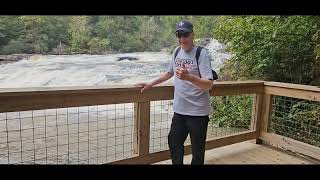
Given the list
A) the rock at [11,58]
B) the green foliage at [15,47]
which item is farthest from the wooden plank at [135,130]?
the rock at [11,58]

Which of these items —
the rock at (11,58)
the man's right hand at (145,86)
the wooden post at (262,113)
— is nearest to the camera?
the man's right hand at (145,86)

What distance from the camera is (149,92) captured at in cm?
310

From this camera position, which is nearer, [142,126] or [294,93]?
[142,126]

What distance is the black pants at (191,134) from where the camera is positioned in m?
2.53

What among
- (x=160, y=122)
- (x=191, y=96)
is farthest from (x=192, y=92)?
(x=160, y=122)

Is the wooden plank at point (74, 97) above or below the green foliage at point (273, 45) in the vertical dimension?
below

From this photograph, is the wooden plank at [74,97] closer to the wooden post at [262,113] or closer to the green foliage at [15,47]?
the wooden post at [262,113]

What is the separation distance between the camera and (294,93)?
387 centimetres

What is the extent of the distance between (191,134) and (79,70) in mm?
7358

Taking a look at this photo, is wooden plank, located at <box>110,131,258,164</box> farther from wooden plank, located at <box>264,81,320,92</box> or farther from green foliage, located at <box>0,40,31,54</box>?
green foliage, located at <box>0,40,31,54</box>

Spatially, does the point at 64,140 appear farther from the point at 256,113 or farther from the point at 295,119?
the point at 295,119

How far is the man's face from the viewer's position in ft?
8.06
